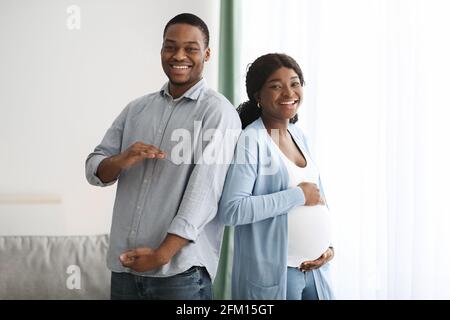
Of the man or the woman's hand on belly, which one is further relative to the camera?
the woman's hand on belly

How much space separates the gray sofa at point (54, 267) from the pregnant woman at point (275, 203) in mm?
504

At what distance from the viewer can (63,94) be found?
1.51 metres

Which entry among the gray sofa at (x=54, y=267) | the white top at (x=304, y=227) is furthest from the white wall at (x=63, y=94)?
the white top at (x=304, y=227)

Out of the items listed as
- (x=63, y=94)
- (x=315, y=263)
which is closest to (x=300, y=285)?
(x=315, y=263)

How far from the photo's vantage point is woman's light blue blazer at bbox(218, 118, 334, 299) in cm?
110

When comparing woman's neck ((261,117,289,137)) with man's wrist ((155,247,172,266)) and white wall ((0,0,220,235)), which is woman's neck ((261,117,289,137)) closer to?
man's wrist ((155,247,172,266))

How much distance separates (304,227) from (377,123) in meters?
0.58

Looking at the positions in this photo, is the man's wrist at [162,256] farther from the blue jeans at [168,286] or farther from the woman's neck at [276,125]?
the woman's neck at [276,125]

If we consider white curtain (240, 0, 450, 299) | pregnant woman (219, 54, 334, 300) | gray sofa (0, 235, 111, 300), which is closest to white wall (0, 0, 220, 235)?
gray sofa (0, 235, 111, 300)

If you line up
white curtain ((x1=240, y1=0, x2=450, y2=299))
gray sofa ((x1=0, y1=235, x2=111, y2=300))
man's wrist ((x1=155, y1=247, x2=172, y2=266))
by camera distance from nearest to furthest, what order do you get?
man's wrist ((x1=155, y1=247, x2=172, y2=266))
gray sofa ((x1=0, y1=235, x2=111, y2=300))
white curtain ((x1=240, y1=0, x2=450, y2=299))

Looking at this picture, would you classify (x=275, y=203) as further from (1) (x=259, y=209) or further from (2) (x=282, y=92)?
(2) (x=282, y=92)

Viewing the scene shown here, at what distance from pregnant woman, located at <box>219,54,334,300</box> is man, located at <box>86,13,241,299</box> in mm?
50

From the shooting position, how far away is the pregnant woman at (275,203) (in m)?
1.11
